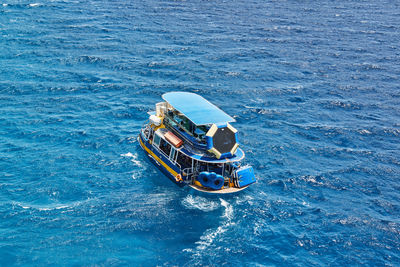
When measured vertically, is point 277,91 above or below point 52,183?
above

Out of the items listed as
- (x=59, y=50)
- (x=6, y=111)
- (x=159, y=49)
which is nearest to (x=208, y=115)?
(x=6, y=111)

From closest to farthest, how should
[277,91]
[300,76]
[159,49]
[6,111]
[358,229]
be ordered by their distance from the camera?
[358,229] < [6,111] < [277,91] < [300,76] < [159,49]

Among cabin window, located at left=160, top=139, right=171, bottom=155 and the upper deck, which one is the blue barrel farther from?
cabin window, located at left=160, top=139, right=171, bottom=155

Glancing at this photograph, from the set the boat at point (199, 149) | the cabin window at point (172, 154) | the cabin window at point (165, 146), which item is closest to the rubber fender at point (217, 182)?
the boat at point (199, 149)

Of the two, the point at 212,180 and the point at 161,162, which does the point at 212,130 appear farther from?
the point at 161,162

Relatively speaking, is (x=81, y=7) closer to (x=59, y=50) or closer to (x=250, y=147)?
(x=59, y=50)

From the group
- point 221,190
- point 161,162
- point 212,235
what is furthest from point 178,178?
point 212,235
